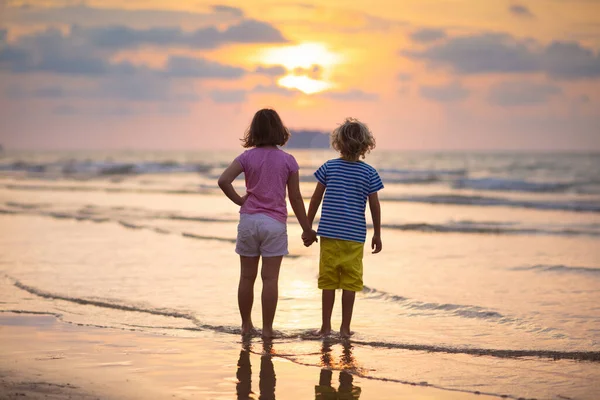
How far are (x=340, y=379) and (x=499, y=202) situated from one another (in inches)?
844

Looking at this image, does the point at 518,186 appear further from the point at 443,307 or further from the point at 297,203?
the point at 297,203

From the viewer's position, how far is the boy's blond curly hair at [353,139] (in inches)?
236

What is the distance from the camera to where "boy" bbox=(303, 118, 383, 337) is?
6055 millimetres

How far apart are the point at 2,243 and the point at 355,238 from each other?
325 inches

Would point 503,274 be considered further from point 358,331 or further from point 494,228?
point 494,228

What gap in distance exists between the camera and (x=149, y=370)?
490 cm

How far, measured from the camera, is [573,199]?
87.2 ft

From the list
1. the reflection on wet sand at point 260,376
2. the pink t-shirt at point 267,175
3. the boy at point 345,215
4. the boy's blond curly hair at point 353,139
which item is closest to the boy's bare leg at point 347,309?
the boy at point 345,215

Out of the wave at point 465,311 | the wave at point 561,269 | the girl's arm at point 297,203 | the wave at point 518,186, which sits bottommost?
the wave at point 465,311

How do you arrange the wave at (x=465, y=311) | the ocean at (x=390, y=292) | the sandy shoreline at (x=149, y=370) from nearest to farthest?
1. the sandy shoreline at (x=149, y=370)
2. the ocean at (x=390, y=292)
3. the wave at (x=465, y=311)

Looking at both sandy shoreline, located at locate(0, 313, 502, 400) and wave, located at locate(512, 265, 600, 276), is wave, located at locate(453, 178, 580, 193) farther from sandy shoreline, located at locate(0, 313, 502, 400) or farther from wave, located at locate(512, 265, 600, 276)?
sandy shoreline, located at locate(0, 313, 502, 400)

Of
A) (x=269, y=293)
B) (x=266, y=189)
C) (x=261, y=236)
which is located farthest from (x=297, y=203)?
(x=269, y=293)

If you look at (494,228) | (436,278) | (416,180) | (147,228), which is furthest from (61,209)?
(416,180)

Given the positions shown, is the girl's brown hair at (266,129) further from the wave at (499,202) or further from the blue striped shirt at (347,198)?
the wave at (499,202)
